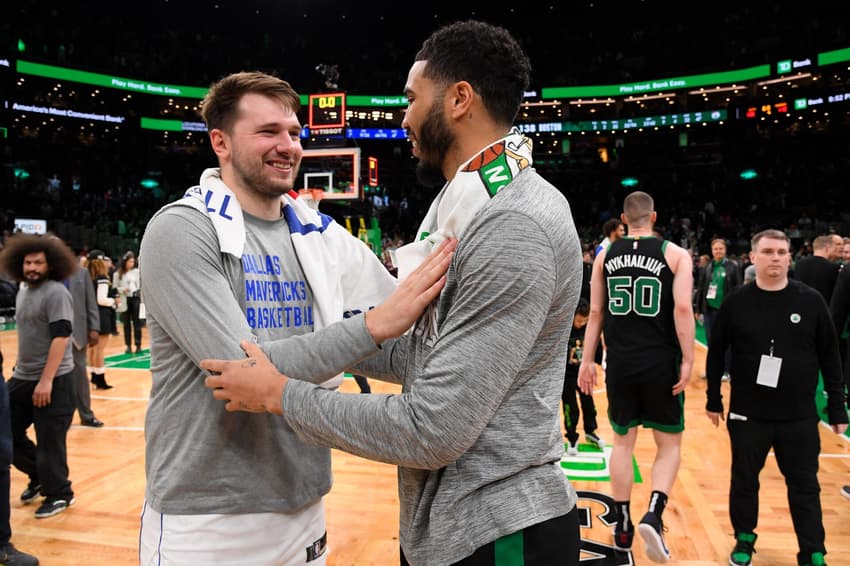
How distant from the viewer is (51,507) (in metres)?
4.16

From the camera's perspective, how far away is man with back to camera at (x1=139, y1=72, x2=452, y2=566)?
138cm

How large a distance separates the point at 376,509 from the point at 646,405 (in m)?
1.99

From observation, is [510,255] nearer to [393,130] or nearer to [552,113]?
[393,130]

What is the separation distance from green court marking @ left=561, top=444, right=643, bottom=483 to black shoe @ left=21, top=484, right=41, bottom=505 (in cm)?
404

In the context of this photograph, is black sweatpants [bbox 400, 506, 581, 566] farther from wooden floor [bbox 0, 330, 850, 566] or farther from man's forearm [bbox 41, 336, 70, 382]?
man's forearm [bbox 41, 336, 70, 382]

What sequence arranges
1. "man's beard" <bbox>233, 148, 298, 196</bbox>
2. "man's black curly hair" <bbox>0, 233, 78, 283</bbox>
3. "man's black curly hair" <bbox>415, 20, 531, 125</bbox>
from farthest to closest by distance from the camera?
"man's black curly hair" <bbox>0, 233, 78, 283</bbox> < "man's beard" <bbox>233, 148, 298, 196</bbox> < "man's black curly hair" <bbox>415, 20, 531, 125</bbox>

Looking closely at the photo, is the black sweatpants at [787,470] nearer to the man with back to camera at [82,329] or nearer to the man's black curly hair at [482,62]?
the man's black curly hair at [482,62]

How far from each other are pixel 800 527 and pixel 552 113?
3374 cm

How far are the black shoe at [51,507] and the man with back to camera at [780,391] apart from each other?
4397 mm

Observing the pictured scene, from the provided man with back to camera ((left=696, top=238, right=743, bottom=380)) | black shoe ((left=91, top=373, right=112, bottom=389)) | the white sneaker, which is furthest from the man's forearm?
man with back to camera ((left=696, top=238, right=743, bottom=380))

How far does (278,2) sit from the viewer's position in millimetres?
29766

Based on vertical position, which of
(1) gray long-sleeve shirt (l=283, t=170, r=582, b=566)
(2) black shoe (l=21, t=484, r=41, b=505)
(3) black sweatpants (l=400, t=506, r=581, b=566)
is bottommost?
(2) black shoe (l=21, t=484, r=41, b=505)

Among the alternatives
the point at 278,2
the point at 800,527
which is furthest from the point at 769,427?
the point at 278,2

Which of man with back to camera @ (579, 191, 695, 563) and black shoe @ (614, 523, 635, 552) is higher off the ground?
man with back to camera @ (579, 191, 695, 563)
